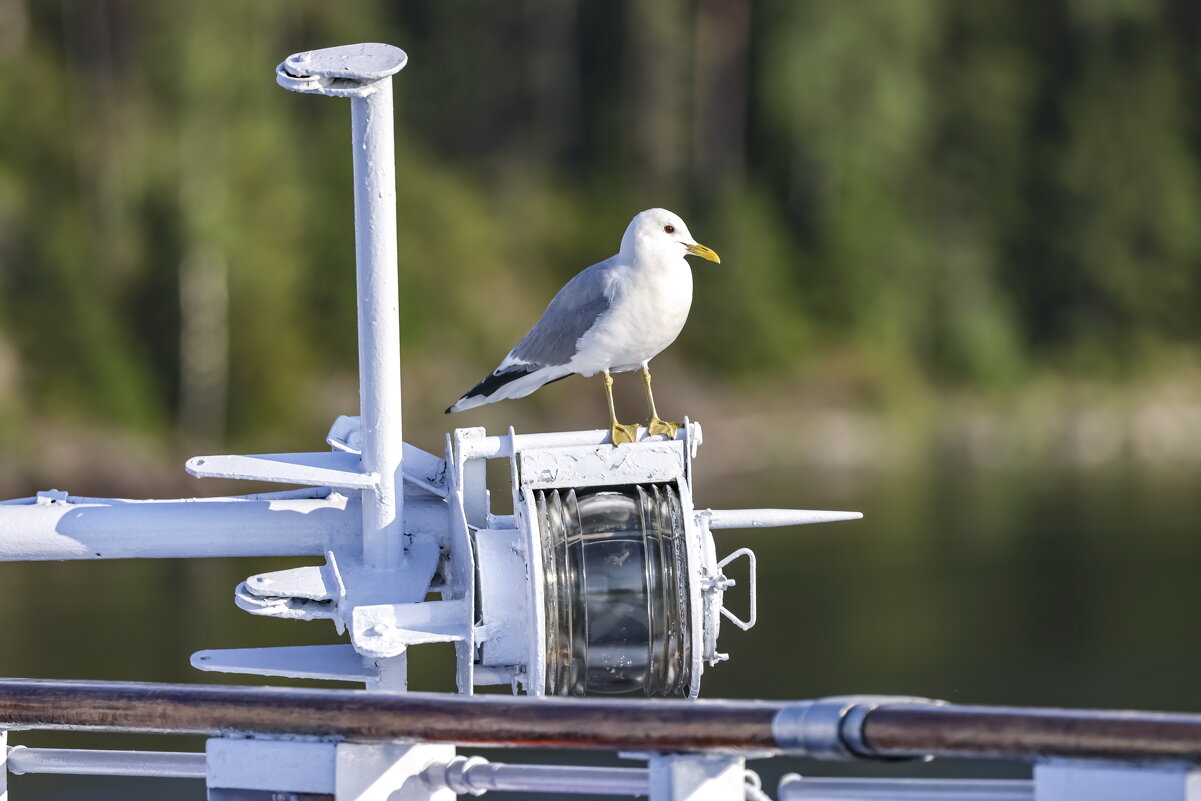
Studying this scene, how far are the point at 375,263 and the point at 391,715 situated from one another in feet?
3.98

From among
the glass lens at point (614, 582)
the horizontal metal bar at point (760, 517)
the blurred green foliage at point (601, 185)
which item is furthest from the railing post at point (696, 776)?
the blurred green foliage at point (601, 185)

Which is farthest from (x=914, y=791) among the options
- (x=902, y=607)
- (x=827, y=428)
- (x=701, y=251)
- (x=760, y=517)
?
(x=827, y=428)

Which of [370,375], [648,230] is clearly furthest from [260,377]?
[370,375]

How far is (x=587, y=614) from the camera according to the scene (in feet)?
8.66

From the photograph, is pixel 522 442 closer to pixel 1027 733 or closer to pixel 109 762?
pixel 109 762

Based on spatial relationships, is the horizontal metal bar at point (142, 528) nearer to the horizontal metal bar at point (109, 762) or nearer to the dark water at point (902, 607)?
the horizontal metal bar at point (109, 762)

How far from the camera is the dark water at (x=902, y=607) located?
33.4 feet

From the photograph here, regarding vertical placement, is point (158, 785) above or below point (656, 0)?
below

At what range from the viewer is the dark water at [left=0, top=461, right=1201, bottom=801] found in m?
10.2

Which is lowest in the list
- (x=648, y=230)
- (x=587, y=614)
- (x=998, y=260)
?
(x=587, y=614)

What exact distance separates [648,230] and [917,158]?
1669cm

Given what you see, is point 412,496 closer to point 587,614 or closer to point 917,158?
point 587,614

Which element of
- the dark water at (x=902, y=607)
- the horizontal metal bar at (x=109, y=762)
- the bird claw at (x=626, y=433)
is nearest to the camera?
the horizontal metal bar at (x=109, y=762)

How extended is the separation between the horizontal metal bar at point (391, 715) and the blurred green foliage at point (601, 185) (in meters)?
13.9
